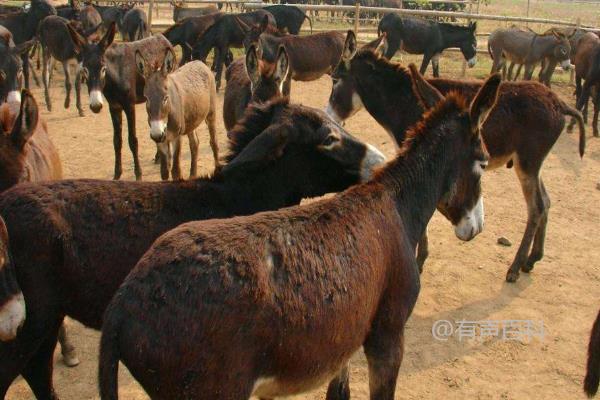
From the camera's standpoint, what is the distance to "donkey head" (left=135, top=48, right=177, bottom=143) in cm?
637

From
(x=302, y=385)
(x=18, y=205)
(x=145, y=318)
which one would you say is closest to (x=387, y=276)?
(x=302, y=385)

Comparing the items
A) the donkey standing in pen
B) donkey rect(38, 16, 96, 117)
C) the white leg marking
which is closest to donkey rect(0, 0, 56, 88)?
donkey rect(38, 16, 96, 117)

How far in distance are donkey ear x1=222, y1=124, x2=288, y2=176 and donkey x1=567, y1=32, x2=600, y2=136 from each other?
9.35m

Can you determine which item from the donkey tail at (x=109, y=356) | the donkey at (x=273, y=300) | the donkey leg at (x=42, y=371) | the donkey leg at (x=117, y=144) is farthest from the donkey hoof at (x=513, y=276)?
the donkey leg at (x=117, y=144)

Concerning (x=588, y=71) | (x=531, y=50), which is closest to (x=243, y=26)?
(x=531, y=50)

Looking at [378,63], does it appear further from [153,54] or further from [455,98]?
[153,54]

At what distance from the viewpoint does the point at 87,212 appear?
2988 mm

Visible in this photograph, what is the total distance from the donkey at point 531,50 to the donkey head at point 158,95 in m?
11.5

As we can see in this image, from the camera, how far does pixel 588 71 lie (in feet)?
37.3

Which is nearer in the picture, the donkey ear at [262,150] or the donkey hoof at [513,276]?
the donkey ear at [262,150]

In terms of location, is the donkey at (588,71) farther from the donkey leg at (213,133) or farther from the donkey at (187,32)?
the donkey at (187,32)

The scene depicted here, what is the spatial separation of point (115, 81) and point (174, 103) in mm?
1547

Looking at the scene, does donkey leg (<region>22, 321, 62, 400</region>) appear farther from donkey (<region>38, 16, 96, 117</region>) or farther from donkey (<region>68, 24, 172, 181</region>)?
Result: donkey (<region>38, 16, 96, 117</region>)

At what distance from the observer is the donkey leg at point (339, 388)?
3.60 meters
